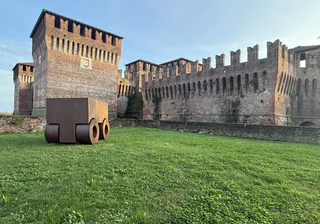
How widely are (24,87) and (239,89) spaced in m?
34.7

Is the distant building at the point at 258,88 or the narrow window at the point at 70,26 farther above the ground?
the narrow window at the point at 70,26

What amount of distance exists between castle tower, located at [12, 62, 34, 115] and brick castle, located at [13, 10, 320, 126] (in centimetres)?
922

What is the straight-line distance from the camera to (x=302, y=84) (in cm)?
1883

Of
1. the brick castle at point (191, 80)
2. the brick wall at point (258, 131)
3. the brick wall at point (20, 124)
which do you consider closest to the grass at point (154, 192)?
the brick wall at point (258, 131)

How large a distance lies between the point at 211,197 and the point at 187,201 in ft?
1.42

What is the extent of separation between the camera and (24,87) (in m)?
31.8

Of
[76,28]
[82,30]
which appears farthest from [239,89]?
[82,30]

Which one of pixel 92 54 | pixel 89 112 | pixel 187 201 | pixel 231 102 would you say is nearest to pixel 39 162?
pixel 89 112

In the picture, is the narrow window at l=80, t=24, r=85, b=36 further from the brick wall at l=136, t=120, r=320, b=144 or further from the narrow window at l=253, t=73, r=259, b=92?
the narrow window at l=253, t=73, r=259, b=92

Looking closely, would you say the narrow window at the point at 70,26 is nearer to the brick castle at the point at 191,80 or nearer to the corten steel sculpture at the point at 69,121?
the brick castle at the point at 191,80

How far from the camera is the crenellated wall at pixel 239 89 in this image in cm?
1655

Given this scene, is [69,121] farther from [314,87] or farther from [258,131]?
[314,87]

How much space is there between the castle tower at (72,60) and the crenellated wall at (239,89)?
9369 mm

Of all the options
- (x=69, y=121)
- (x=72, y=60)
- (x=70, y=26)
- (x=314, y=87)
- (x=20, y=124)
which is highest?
(x=70, y=26)
